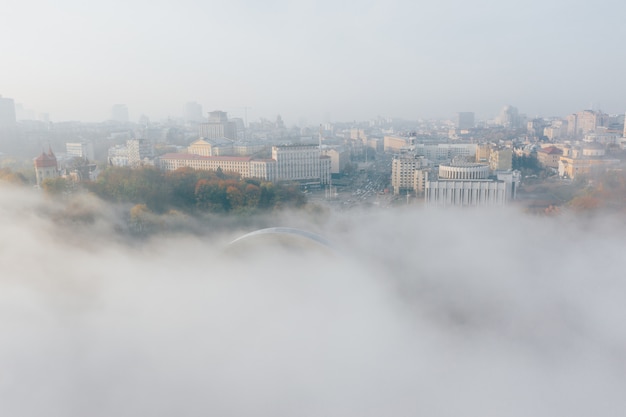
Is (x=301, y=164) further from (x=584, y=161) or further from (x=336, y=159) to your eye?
(x=584, y=161)

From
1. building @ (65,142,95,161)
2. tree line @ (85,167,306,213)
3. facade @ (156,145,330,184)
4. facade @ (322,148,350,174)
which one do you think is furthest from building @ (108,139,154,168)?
tree line @ (85,167,306,213)

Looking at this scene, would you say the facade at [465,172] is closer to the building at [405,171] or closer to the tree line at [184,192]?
the building at [405,171]

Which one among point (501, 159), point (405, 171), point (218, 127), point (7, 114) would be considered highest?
point (7, 114)

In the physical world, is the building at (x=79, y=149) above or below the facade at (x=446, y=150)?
above

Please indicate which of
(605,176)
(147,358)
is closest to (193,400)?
(147,358)

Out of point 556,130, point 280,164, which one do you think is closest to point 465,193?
point 280,164

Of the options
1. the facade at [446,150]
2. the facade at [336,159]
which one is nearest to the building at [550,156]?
the facade at [446,150]

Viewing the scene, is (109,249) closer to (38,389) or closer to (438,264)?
(38,389)
